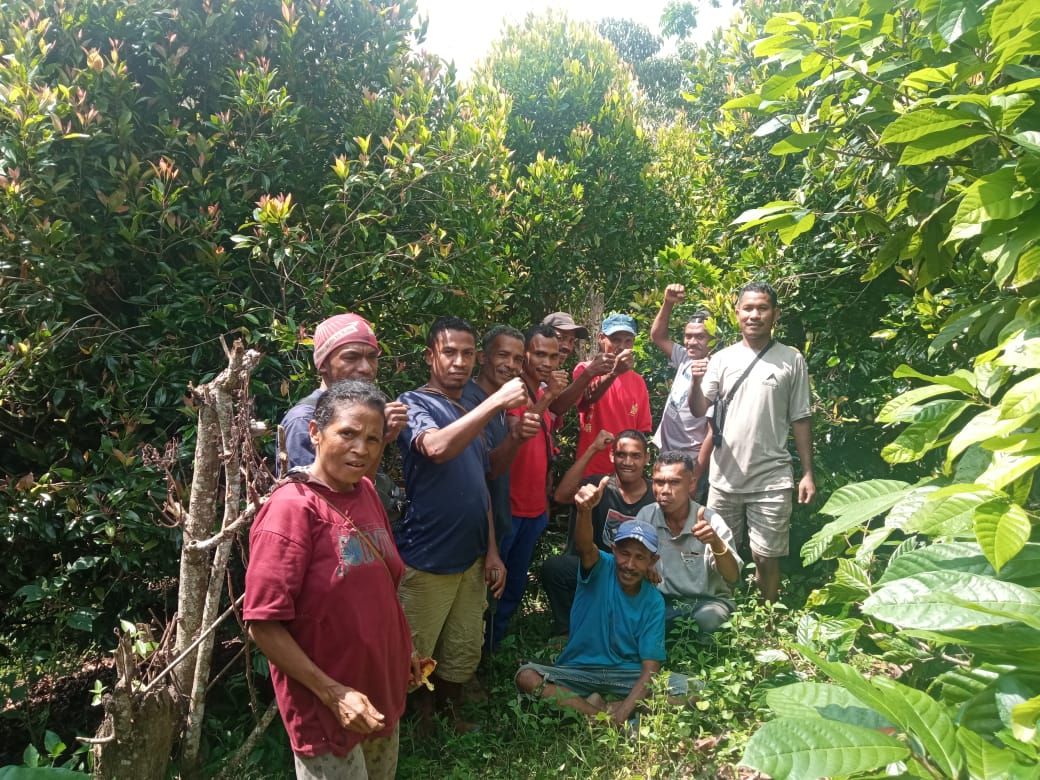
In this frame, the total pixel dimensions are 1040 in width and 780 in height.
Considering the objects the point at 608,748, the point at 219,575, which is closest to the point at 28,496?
the point at 219,575

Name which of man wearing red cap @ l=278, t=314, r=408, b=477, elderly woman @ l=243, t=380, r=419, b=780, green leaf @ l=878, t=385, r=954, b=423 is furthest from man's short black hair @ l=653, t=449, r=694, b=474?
green leaf @ l=878, t=385, r=954, b=423

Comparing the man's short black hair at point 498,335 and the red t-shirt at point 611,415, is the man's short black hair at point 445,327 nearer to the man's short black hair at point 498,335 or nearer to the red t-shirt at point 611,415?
the man's short black hair at point 498,335

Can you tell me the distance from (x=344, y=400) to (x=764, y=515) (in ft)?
9.81

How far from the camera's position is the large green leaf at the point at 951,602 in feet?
2.62

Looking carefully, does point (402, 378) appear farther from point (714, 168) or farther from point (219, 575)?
point (714, 168)

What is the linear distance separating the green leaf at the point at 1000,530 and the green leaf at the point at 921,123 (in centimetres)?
64

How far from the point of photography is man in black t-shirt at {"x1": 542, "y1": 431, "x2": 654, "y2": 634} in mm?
4289

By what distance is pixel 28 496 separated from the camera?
302 centimetres

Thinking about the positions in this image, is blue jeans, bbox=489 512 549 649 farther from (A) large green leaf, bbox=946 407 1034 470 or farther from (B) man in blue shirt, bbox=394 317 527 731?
(A) large green leaf, bbox=946 407 1034 470

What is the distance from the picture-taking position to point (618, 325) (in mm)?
4711

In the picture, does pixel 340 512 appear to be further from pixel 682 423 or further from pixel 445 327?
pixel 682 423

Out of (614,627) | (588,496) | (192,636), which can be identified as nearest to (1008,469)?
(192,636)

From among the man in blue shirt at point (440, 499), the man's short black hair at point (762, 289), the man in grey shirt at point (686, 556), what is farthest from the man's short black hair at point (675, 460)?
the man in blue shirt at point (440, 499)

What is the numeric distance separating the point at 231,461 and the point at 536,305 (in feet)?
12.7
